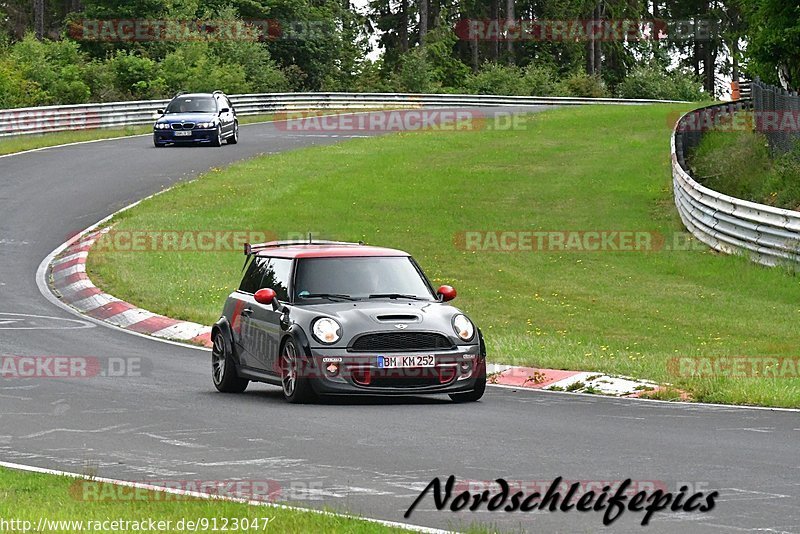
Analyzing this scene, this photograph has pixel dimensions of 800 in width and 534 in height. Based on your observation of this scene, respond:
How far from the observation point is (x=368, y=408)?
13.4 meters

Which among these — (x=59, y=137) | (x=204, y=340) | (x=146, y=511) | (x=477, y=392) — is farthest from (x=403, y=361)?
(x=59, y=137)

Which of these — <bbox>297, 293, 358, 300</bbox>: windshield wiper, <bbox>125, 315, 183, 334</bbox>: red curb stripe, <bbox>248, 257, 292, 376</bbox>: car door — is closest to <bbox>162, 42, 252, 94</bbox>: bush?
<bbox>125, 315, 183, 334</bbox>: red curb stripe

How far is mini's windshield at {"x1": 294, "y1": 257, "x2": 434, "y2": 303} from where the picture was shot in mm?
14141

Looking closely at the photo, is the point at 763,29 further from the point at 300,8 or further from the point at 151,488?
the point at 300,8

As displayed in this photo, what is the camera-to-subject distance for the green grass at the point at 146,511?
769 centimetres

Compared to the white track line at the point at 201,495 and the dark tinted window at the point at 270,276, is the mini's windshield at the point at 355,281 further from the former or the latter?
the white track line at the point at 201,495

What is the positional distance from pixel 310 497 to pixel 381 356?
14.6 feet

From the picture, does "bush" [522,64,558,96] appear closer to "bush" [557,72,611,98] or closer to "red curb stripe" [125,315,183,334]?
"bush" [557,72,611,98]

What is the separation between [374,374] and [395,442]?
2150 millimetres

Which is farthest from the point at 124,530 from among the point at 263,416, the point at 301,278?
the point at 301,278

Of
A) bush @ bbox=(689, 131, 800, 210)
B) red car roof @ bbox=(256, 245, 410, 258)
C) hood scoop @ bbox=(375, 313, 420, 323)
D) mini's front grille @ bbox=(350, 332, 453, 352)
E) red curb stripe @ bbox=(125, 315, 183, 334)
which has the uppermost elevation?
red car roof @ bbox=(256, 245, 410, 258)

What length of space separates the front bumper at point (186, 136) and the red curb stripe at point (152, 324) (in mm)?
24162

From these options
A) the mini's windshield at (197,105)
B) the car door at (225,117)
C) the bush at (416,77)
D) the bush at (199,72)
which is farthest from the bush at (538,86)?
the mini's windshield at (197,105)

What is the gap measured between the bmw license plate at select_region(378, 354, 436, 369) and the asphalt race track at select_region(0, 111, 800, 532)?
420 millimetres
